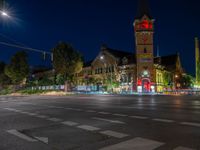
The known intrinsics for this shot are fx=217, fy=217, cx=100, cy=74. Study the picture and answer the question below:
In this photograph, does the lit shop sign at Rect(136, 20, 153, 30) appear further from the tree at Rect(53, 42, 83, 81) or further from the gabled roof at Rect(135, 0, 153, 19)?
the tree at Rect(53, 42, 83, 81)

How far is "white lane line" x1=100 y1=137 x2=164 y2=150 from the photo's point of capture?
17.7 feet

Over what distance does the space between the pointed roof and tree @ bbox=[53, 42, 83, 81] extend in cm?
2289

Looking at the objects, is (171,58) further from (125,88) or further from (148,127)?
(148,127)

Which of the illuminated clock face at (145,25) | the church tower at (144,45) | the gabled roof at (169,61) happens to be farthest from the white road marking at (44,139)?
the gabled roof at (169,61)

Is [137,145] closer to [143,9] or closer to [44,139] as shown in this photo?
[44,139]

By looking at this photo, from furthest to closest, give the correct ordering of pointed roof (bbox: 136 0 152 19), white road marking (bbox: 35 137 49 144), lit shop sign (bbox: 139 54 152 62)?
1. pointed roof (bbox: 136 0 152 19)
2. lit shop sign (bbox: 139 54 152 62)
3. white road marking (bbox: 35 137 49 144)

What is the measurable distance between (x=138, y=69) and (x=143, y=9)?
1860 centimetres

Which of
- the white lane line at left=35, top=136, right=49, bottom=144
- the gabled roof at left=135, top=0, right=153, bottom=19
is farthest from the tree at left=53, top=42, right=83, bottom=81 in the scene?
the white lane line at left=35, top=136, right=49, bottom=144

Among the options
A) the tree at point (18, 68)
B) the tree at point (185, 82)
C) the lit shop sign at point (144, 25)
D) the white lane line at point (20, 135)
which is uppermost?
the lit shop sign at point (144, 25)

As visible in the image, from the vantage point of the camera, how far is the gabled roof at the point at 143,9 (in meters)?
64.5

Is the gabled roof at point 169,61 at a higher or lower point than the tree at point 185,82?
higher

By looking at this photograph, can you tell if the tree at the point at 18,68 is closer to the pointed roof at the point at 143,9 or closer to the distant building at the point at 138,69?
the distant building at the point at 138,69

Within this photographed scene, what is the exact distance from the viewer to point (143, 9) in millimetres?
65500

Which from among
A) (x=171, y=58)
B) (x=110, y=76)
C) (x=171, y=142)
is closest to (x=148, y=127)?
(x=171, y=142)
